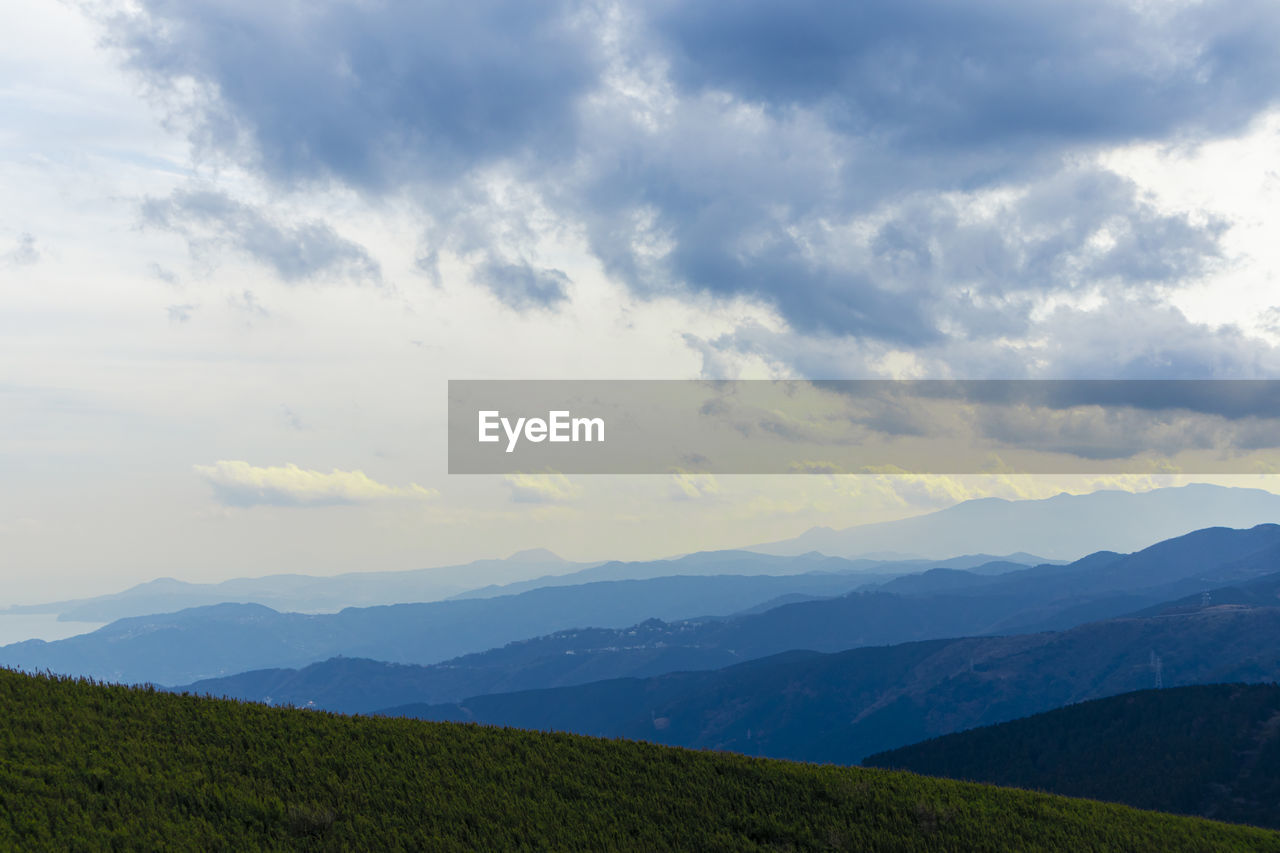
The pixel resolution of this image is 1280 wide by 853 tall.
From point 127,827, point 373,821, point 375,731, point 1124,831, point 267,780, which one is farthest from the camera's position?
point 375,731

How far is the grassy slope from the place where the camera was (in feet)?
78.1

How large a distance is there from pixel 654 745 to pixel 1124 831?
56.7 feet

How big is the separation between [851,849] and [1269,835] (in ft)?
65.7

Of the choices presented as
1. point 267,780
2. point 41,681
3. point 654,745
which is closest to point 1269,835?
point 654,745

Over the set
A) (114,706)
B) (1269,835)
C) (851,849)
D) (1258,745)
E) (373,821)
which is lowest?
(1258,745)

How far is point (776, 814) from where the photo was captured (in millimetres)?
28453

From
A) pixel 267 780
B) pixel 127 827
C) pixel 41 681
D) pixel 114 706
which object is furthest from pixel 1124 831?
pixel 41 681

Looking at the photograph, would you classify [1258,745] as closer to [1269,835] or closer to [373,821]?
[1269,835]

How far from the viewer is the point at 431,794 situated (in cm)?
2758

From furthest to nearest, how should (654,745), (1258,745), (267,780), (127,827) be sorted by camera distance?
(1258,745) < (654,745) < (267,780) < (127,827)

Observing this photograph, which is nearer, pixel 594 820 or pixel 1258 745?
pixel 594 820

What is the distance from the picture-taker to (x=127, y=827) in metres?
22.3

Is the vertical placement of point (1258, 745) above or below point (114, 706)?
below

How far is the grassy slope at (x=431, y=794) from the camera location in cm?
2381
